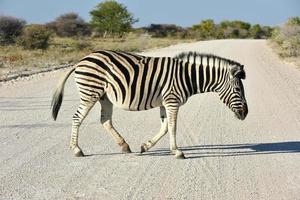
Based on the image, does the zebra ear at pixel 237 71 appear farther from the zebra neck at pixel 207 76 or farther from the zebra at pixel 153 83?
the zebra neck at pixel 207 76

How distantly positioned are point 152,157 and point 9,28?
3333 cm

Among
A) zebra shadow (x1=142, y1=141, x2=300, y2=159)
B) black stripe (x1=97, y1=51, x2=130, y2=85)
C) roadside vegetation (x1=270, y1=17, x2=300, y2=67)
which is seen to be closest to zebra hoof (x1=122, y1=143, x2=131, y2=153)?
zebra shadow (x1=142, y1=141, x2=300, y2=159)

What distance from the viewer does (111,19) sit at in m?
73.4

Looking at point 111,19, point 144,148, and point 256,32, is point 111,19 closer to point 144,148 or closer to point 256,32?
point 256,32

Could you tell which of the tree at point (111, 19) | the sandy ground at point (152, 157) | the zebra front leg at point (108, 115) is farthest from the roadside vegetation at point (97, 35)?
the zebra front leg at point (108, 115)

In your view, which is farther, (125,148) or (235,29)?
(235,29)

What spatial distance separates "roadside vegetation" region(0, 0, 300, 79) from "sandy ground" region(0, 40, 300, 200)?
381 inches

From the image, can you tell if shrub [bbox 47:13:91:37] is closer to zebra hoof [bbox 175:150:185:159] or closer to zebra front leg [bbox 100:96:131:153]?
zebra front leg [bbox 100:96:131:153]

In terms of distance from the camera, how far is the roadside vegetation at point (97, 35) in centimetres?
2627

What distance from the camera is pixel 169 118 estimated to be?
7.29 meters

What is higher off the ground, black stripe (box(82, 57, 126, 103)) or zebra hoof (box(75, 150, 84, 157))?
black stripe (box(82, 57, 126, 103))

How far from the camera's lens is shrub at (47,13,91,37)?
68438 millimetres

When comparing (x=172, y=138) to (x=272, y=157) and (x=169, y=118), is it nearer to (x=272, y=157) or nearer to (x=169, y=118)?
(x=169, y=118)

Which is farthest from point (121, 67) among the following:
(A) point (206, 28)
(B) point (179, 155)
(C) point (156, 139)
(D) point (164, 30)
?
(A) point (206, 28)
